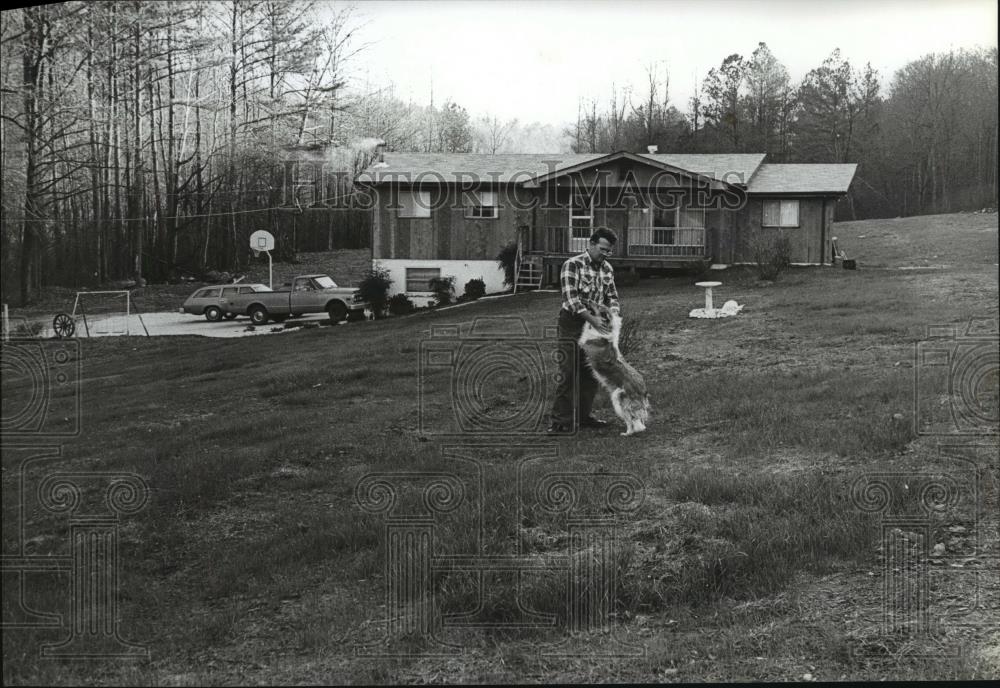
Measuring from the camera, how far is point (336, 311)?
270 centimetres

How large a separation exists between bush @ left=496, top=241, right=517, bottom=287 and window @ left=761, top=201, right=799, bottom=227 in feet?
3.13

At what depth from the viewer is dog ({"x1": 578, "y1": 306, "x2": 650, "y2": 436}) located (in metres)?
2.97

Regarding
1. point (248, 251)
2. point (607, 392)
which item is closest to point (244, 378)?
point (248, 251)

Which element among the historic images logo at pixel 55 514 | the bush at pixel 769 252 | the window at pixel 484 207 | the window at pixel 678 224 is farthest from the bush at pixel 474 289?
the historic images logo at pixel 55 514

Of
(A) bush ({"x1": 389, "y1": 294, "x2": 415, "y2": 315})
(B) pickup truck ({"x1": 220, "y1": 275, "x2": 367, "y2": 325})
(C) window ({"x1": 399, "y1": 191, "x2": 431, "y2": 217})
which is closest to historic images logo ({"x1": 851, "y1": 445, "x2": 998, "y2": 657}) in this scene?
(A) bush ({"x1": 389, "y1": 294, "x2": 415, "y2": 315})

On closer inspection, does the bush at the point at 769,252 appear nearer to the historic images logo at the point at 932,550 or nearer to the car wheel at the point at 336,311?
the historic images logo at the point at 932,550

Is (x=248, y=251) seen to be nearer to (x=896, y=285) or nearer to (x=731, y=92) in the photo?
(x=731, y=92)

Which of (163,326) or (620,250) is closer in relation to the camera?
(163,326)

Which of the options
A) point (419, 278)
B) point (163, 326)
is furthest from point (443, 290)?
point (163, 326)

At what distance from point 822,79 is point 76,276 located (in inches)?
107

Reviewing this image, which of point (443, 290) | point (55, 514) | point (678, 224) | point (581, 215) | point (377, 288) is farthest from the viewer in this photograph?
point (581, 215)

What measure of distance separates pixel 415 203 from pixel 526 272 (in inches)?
20.4

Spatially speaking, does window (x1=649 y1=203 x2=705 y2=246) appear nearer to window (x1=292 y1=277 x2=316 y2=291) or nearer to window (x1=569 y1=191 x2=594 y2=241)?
window (x1=569 y1=191 x2=594 y2=241)

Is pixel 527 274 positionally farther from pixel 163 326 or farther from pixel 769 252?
pixel 163 326
